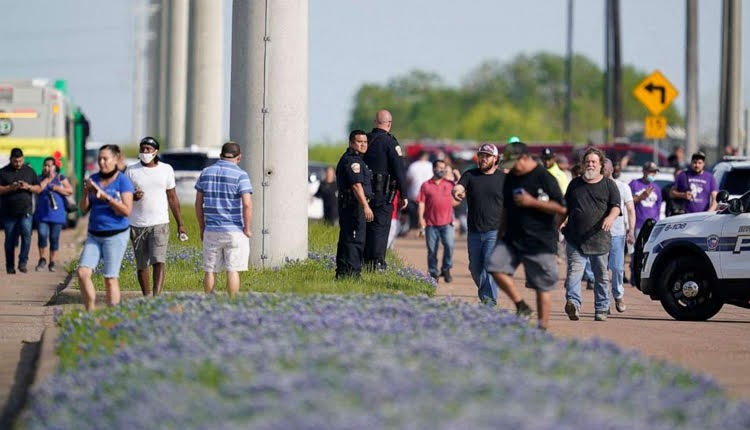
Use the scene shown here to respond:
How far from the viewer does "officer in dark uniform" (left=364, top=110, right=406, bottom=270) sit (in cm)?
1761

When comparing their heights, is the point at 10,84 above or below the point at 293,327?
above

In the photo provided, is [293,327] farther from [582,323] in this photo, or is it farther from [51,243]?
[51,243]

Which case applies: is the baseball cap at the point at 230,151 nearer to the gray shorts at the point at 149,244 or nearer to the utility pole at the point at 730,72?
the gray shorts at the point at 149,244

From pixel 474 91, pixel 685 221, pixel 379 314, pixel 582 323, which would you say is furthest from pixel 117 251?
pixel 474 91

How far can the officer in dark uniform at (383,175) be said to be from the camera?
57.8 feet

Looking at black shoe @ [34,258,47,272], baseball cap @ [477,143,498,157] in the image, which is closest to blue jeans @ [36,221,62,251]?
black shoe @ [34,258,47,272]

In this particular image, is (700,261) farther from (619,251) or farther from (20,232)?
(20,232)

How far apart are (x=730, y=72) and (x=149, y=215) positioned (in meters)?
19.8

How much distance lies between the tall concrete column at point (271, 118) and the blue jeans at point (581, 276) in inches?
161

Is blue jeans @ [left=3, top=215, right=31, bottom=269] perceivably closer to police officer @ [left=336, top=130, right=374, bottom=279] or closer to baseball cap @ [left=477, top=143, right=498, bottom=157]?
police officer @ [left=336, top=130, right=374, bottom=279]

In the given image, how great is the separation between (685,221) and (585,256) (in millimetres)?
1648

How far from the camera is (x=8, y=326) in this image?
49.3ft

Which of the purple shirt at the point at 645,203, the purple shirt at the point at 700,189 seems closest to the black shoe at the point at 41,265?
the purple shirt at the point at 645,203

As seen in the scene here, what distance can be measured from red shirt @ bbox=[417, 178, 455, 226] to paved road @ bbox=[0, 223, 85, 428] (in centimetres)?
503
